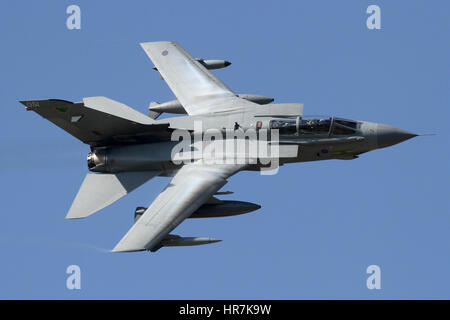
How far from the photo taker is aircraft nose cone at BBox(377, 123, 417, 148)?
91.0ft

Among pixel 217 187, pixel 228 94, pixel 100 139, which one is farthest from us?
pixel 228 94

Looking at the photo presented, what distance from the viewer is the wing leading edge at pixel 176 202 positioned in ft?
81.8

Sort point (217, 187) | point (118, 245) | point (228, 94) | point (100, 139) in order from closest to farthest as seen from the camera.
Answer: point (118, 245), point (217, 187), point (100, 139), point (228, 94)

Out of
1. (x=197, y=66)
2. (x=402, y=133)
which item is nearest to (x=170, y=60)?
(x=197, y=66)

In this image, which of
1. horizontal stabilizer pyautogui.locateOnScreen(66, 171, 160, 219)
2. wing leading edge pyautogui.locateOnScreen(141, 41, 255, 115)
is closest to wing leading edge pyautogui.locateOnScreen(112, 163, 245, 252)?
horizontal stabilizer pyautogui.locateOnScreen(66, 171, 160, 219)

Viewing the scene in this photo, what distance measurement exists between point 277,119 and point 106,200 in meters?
5.56

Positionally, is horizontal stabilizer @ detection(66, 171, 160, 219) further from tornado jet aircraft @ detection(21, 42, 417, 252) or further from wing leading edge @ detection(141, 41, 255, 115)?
wing leading edge @ detection(141, 41, 255, 115)

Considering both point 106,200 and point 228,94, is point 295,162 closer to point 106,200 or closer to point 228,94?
point 228,94

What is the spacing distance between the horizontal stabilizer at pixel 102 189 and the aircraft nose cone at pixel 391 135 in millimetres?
6635

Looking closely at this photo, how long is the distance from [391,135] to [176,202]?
6.69 m

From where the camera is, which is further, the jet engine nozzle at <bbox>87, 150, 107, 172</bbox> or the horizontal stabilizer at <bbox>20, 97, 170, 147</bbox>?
the jet engine nozzle at <bbox>87, 150, 107, 172</bbox>

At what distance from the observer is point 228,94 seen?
30.4 metres

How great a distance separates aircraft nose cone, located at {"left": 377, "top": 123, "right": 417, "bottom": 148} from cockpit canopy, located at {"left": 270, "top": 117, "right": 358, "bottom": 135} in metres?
0.76

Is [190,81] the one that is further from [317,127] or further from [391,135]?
[391,135]
